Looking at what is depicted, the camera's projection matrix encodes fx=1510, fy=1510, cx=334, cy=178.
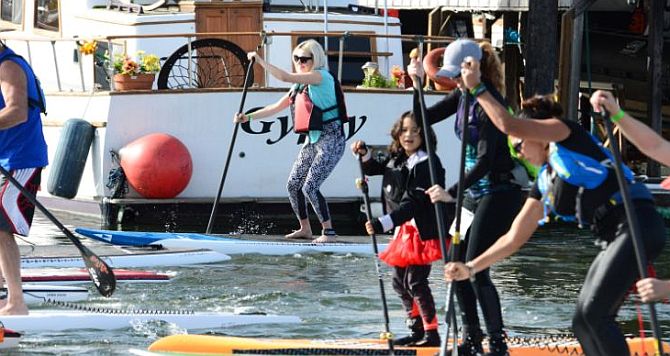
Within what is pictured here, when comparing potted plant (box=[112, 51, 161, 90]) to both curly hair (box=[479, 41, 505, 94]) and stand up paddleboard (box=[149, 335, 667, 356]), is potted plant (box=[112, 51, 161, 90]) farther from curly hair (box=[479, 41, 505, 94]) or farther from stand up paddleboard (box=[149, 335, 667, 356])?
curly hair (box=[479, 41, 505, 94])

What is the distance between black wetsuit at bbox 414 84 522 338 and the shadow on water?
1.53 meters

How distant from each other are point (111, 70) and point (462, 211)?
8.65 m

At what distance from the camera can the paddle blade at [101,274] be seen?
29.6 feet

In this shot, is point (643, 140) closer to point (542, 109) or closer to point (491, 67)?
point (542, 109)

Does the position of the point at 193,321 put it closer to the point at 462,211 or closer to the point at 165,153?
the point at 462,211

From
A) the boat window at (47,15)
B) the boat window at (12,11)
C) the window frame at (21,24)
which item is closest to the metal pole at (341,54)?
the boat window at (47,15)

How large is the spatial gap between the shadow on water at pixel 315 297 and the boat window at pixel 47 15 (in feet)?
22.9

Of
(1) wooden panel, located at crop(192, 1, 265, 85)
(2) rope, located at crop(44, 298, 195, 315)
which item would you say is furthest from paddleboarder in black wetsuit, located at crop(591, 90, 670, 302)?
(1) wooden panel, located at crop(192, 1, 265, 85)

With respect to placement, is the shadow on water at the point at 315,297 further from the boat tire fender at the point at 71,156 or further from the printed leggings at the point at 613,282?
the boat tire fender at the point at 71,156

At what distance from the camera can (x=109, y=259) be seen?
463 inches

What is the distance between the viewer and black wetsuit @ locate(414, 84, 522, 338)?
7.56 meters

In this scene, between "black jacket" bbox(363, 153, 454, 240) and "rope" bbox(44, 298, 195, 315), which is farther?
"rope" bbox(44, 298, 195, 315)

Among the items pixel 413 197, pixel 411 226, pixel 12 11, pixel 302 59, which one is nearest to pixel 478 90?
pixel 413 197

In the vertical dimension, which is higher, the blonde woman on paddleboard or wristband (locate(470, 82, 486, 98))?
wristband (locate(470, 82, 486, 98))
